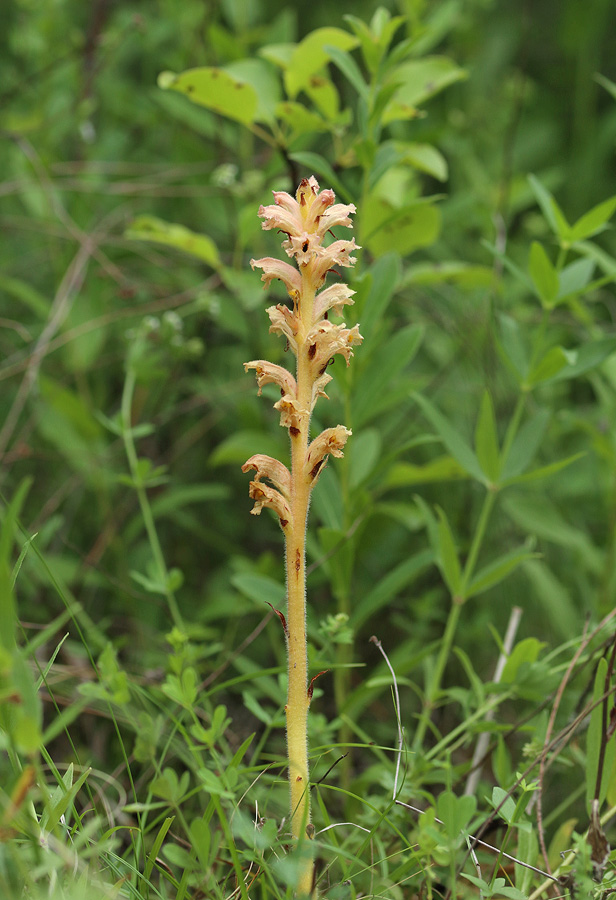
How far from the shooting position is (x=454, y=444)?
5.76ft

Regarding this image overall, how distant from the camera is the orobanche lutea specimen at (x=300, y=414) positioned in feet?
3.39

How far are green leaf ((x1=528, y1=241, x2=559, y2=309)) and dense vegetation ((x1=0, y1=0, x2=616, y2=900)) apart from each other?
1 cm

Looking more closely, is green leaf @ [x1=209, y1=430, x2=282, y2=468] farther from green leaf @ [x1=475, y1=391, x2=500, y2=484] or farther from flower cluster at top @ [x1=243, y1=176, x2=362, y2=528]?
flower cluster at top @ [x1=243, y1=176, x2=362, y2=528]

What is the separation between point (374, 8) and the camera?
11.3ft

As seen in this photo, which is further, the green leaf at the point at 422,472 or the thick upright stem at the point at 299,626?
the green leaf at the point at 422,472

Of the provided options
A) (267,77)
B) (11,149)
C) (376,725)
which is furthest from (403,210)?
(11,149)

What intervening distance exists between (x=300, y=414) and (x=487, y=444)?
0.76 meters

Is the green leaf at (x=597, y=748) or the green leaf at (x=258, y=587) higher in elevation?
the green leaf at (x=258, y=587)

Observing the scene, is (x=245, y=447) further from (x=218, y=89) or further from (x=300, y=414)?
(x=300, y=414)

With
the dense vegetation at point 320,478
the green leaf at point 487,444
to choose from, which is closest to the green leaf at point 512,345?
the dense vegetation at point 320,478

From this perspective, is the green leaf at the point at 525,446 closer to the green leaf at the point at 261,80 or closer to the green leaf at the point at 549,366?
the green leaf at the point at 549,366

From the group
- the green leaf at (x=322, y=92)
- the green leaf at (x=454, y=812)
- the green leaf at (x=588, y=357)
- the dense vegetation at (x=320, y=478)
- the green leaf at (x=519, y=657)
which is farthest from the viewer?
the green leaf at (x=322, y=92)

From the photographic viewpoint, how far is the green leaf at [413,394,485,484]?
1728 millimetres

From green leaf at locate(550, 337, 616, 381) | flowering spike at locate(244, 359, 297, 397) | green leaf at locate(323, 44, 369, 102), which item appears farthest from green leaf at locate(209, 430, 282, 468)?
flowering spike at locate(244, 359, 297, 397)
